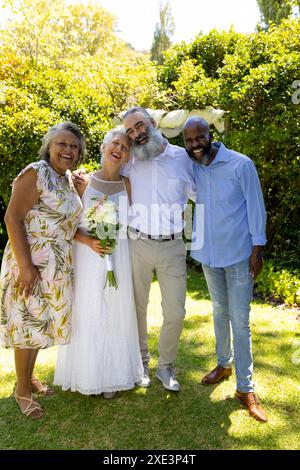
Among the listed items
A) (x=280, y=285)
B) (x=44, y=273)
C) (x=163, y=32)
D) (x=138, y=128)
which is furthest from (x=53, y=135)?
(x=163, y=32)

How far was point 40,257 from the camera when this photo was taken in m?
3.10

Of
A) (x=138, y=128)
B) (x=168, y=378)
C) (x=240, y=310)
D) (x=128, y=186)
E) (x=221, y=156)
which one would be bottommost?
(x=168, y=378)

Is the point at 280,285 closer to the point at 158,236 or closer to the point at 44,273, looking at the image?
the point at 158,236

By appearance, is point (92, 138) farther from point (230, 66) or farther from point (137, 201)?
point (137, 201)

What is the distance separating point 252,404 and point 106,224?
182 cm

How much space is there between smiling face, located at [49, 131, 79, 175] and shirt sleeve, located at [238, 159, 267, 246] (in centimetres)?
130

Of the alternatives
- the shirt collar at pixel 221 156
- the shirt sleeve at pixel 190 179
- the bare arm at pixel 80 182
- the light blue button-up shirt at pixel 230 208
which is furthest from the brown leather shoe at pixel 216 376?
the bare arm at pixel 80 182

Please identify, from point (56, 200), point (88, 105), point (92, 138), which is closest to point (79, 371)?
point (56, 200)

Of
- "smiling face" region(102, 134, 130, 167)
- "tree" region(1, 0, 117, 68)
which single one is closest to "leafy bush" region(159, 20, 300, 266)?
"smiling face" region(102, 134, 130, 167)

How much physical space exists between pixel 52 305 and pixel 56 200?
2.69ft

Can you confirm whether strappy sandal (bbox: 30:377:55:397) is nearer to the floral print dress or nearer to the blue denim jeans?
the floral print dress

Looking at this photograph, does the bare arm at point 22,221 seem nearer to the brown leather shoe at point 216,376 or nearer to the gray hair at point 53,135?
the gray hair at point 53,135

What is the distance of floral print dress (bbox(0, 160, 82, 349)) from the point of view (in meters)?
3.07

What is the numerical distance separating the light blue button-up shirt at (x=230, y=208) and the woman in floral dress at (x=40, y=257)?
106 centimetres
